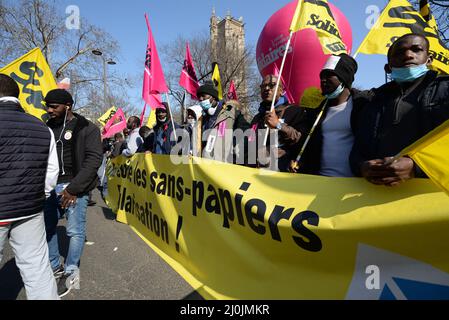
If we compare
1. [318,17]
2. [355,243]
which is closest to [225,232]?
[355,243]

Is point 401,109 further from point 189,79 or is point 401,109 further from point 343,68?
point 189,79

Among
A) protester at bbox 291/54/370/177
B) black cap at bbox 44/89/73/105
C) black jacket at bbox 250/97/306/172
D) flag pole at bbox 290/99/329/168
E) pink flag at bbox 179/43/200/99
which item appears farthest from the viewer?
pink flag at bbox 179/43/200/99

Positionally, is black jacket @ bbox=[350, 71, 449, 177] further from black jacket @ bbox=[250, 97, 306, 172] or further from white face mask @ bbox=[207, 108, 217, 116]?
A: white face mask @ bbox=[207, 108, 217, 116]

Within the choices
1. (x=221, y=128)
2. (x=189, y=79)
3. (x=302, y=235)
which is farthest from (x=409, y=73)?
(x=189, y=79)

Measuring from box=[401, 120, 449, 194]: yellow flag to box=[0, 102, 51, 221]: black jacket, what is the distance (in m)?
2.55

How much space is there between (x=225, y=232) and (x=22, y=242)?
1.57 m

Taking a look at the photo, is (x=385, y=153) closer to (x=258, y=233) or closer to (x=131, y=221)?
(x=258, y=233)

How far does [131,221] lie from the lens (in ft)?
15.0

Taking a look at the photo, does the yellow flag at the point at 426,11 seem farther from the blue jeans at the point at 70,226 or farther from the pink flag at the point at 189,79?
the blue jeans at the point at 70,226

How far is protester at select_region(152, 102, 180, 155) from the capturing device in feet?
17.1

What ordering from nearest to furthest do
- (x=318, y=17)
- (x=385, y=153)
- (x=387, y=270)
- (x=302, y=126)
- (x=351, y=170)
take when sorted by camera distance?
(x=387, y=270) → (x=385, y=153) → (x=351, y=170) → (x=302, y=126) → (x=318, y=17)

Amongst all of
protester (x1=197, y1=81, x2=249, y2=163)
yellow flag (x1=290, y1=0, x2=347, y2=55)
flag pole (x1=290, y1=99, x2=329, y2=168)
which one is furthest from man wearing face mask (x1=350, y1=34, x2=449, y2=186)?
protester (x1=197, y1=81, x2=249, y2=163)

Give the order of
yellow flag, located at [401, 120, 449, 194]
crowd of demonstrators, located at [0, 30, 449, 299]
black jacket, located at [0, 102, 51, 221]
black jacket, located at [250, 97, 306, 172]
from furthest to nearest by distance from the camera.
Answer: black jacket, located at [250, 97, 306, 172]
black jacket, located at [0, 102, 51, 221]
crowd of demonstrators, located at [0, 30, 449, 299]
yellow flag, located at [401, 120, 449, 194]
